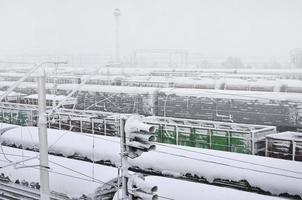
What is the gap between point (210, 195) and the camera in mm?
8781

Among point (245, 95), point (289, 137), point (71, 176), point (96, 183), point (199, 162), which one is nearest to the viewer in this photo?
point (96, 183)

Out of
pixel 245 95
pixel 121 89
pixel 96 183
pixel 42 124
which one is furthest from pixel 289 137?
pixel 121 89

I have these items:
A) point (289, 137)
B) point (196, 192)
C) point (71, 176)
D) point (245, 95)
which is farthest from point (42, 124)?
point (245, 95)

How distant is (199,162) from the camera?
40.1 feet

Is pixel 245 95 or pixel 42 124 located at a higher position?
pixel 42 124

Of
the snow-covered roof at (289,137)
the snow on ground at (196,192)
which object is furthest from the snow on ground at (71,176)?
the snow-covered roof at (289,137)

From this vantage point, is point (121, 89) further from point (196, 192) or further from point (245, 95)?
point (196, 192)

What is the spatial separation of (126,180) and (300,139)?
854 cm

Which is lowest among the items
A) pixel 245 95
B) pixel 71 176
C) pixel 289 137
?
pixel 71 176

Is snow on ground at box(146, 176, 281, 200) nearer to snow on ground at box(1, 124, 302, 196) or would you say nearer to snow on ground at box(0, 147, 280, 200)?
snow on ground at box(0, 147, 280, 200)

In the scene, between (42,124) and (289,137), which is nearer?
(42,124)

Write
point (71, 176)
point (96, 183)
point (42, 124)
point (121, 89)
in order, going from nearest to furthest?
point (42, 124) → point (96, 183) → point (71, 176) → point (121, 89)

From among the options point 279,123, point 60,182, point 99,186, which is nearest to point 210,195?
point 99,186

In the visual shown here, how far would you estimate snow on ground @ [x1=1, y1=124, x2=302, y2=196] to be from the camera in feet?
34.8
